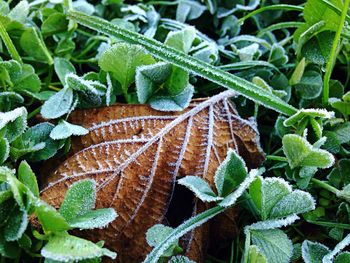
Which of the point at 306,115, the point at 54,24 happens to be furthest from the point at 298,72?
the point at 54,24

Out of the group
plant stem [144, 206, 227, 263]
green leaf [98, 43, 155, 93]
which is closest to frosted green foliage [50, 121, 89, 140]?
green leaf [98, 43, 155, 93]

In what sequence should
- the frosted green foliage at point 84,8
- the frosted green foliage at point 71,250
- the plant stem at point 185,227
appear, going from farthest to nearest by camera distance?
the frosted green foliage at point 84,8 < the plant stem at point 185,227 < the frosted green foliage at point 71,250

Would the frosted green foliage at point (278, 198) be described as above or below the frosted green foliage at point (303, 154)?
below

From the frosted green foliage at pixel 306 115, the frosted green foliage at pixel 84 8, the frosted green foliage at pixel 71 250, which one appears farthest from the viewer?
the frosted green foliage at pixel 84 8

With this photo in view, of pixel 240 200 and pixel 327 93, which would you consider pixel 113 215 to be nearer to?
pixel 240 200

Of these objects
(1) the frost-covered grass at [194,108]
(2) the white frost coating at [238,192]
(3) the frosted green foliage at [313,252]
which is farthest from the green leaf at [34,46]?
(3) the frosted green foliage at [313,252]

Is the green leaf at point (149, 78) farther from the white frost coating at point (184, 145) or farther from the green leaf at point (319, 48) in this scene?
the green leaf at point (319, 48)
